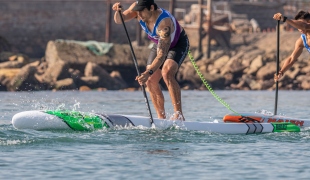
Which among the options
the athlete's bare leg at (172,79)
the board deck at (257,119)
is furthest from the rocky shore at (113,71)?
the athlete's bare leg at (172,79)

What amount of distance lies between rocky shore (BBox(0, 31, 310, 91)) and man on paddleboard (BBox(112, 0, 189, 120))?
2074 centimetres

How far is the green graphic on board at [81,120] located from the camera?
45.7 ft

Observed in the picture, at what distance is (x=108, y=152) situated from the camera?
39.1ft

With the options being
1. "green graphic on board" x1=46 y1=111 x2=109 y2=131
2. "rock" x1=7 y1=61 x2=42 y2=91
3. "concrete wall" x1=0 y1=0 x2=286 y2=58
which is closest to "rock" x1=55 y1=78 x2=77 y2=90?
"rock" x1=7 y1=61 x2=42 y2=91

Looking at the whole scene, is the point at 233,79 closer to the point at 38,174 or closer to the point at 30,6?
the point at 30,6

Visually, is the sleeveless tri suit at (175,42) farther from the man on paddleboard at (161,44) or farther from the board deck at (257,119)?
the board deck at (257,119)

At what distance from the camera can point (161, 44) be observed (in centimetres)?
1383

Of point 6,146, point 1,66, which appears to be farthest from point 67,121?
point 1,66

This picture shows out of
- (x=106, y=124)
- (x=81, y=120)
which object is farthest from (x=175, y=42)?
(x=81, y=120)

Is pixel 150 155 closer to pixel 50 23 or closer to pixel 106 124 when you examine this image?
pixel 106 124

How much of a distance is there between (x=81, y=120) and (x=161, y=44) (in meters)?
1.76

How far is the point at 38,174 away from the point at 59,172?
0.26 m

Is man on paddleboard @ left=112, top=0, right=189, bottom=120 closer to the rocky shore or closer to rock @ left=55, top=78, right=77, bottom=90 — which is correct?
rock @ left=55, top=78, right=77, bottom=90

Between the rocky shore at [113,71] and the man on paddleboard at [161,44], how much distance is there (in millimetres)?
20745
